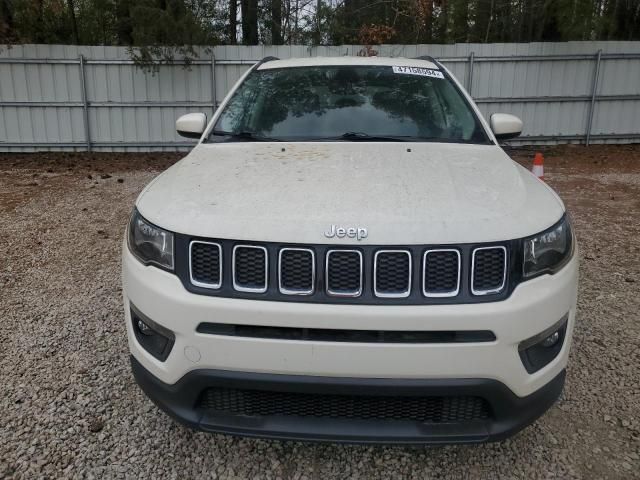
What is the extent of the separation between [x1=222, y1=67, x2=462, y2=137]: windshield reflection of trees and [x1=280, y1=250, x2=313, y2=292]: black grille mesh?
146cm

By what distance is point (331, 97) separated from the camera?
11.1 feet

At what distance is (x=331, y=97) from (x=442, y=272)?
184 centimetres

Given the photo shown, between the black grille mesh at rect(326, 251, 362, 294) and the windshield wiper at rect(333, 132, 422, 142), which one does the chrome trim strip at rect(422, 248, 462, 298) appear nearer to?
the black grille mesh at rect(326, 251, 362, 294)

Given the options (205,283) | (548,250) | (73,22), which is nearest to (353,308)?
(205,283)

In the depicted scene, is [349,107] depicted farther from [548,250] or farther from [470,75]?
[470,75]

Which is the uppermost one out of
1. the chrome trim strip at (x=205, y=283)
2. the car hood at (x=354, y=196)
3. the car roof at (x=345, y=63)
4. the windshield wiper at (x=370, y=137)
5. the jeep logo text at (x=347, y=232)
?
the car roof at (x=345, y=63)

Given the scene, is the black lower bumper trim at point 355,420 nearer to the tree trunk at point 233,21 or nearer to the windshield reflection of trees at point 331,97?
the windshield reflection of trees at point 331,97

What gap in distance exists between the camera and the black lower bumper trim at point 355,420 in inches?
72.9

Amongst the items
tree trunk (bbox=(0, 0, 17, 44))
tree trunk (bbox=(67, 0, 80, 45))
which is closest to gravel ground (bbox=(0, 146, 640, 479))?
tree trunk (bbox=(0, 0, 17, 44))

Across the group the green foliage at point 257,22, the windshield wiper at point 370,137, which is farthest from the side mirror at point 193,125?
the green foliage at point 257,22

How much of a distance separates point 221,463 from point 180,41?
994cm

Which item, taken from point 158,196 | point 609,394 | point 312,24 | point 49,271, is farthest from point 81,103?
point 609,394

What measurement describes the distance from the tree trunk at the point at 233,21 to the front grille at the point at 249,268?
12927mm

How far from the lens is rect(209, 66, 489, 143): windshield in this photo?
10.2 feet
